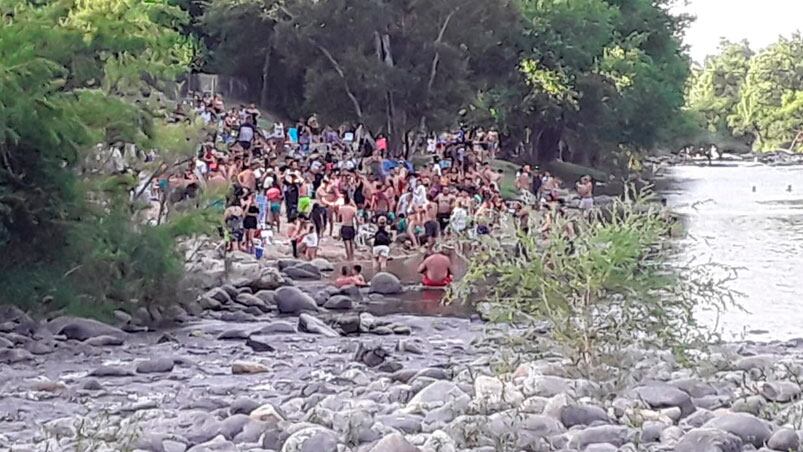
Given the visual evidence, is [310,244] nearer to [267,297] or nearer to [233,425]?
[267,297]

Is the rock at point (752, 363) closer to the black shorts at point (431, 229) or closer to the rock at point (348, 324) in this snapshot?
the rock at point (348, 324)

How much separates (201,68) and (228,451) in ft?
134

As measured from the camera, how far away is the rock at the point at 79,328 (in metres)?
16.3

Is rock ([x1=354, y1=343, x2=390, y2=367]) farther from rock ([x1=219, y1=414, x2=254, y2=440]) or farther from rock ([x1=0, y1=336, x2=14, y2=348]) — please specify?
rock ([x1=219, y1=414, x2=254, y2=440])

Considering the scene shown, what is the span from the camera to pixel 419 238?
93.4 ft

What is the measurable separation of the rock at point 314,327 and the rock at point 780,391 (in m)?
7.65

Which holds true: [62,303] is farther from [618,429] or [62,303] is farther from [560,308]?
[618,429]

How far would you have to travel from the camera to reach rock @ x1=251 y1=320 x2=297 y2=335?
1766 cm

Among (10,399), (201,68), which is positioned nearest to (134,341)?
(10,399)

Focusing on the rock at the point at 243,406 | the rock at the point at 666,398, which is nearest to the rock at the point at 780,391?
the rock at the point at 666,398

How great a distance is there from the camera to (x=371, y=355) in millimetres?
14789

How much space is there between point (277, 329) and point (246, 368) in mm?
3480

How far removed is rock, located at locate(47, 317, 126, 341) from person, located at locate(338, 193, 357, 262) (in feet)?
31.7

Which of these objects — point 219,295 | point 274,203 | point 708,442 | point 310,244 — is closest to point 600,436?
point 708,442
